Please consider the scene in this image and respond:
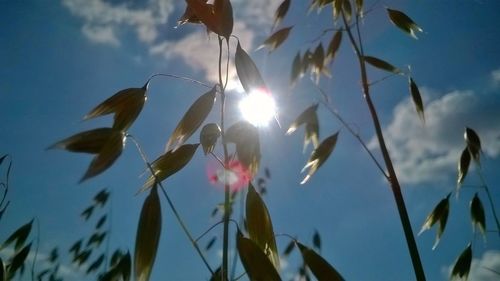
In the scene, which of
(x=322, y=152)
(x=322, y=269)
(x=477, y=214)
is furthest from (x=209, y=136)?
(x=477, y=214)

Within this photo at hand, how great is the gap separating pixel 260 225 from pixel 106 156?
1.02 ft

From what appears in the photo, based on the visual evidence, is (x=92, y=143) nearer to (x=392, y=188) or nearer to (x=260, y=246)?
(x=260, y=246)

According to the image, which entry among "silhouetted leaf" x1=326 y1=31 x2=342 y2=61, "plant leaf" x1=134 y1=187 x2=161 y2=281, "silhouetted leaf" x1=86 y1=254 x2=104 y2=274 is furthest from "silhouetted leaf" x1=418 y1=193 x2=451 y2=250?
"silhouetted leaf" x1=86 y1=254 x2=104 y2=274

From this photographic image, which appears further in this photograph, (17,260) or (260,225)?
(17,260)

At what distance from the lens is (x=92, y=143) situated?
2.14ft

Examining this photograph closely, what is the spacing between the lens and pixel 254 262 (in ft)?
2.24

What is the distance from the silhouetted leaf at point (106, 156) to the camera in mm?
632

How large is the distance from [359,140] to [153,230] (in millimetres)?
670

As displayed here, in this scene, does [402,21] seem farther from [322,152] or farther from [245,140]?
→ [245,140]

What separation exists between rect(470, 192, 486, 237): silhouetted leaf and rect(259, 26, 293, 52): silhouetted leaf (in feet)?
3.44

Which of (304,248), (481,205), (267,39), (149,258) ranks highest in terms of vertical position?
(267,39)

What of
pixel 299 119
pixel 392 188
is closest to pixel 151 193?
pixel 392 188

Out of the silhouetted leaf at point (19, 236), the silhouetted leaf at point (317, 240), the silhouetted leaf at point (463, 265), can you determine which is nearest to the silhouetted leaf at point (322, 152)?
the silhouetted leaf at point (463, 265)

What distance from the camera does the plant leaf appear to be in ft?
2.19
